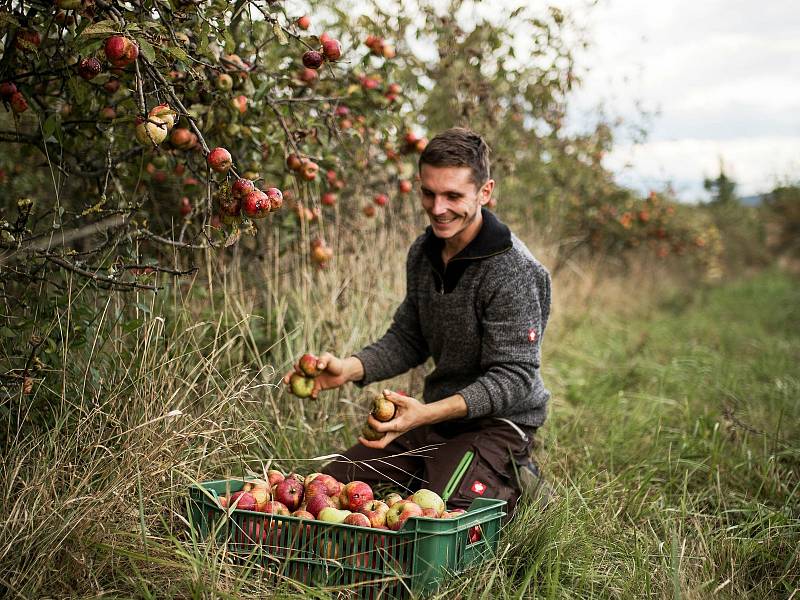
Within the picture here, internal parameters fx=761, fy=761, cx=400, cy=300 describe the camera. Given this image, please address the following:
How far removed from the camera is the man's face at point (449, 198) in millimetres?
2773

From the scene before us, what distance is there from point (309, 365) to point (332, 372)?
132 millimetres

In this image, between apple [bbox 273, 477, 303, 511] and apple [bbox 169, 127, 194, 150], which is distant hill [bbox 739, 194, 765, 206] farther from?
apple [bbox 273, 477, 303, 511]

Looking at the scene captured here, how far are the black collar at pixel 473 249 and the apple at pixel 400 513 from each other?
970 mm

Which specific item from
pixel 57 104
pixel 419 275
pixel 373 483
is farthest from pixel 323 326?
pixel 57 104

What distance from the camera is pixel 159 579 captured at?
6.47 feet

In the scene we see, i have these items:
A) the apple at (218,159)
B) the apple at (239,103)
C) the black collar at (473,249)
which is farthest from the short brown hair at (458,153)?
the apple at (218,159)

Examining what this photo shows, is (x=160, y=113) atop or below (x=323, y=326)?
atop

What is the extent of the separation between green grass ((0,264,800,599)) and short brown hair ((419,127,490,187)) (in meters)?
0.87

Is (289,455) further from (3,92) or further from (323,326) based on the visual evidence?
(3,92)

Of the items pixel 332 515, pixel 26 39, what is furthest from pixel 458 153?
pixel 26 39

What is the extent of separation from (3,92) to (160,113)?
0.80 m

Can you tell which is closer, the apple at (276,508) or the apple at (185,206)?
the apple at (276,508)

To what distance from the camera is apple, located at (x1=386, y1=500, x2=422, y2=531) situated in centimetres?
214

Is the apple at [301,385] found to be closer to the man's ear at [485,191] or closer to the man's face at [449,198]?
the man's face at [449,198]
